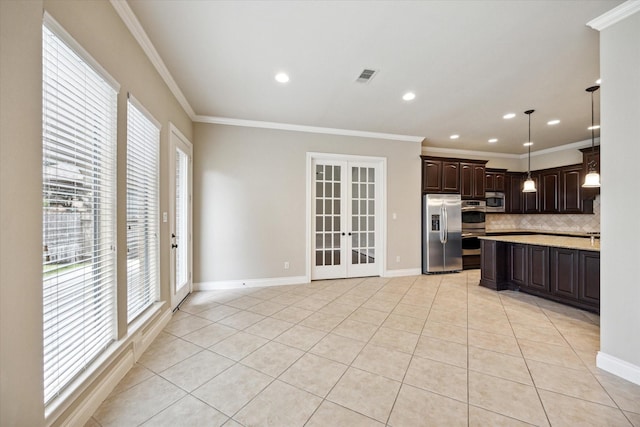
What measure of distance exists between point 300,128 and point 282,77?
1639mm

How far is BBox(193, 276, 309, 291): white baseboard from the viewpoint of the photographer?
4.18 meters

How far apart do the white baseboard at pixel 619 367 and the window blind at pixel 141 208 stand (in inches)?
154

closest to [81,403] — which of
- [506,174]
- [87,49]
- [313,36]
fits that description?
[87,49]

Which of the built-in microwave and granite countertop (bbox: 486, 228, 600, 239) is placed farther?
the built-in microwave

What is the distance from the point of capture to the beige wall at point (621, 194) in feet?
6.25

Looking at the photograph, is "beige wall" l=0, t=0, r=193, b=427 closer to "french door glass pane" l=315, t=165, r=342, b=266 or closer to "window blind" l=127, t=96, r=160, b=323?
"window blind" l=127, t=96, r=160, b=323

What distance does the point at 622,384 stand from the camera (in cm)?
190

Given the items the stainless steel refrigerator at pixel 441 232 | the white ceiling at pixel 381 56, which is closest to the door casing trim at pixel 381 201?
the white ceiling at pixel 381 56

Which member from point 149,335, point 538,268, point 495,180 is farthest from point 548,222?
point 149,335

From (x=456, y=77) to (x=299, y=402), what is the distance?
3.52m

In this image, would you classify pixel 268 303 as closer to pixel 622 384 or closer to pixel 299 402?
pixel 299 402

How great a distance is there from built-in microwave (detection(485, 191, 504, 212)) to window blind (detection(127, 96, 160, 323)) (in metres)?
6.60

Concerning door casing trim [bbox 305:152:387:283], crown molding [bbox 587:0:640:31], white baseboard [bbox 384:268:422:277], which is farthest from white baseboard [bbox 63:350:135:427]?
crown molding [bbox 587:0:640:31]

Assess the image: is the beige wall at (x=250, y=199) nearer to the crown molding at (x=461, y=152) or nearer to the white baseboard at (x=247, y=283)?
the white baseboard at (x=247, y=283)
